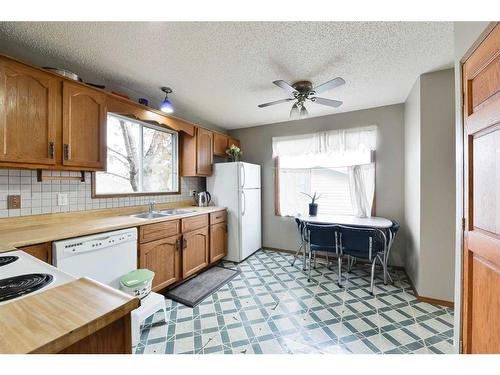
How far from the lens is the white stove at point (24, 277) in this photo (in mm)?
707

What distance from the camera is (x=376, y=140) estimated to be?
3.07 metres

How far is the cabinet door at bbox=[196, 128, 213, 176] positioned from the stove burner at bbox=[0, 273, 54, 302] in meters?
2.35

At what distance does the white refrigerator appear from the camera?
10.5 ft

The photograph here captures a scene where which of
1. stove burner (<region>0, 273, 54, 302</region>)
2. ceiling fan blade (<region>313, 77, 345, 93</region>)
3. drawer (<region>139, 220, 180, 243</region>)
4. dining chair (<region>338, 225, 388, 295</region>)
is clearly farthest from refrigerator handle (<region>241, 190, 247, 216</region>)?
stove burner (<region>0, 273, 54, 302</region>)

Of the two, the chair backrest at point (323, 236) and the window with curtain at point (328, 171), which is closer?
the chair backrest at point (323, 236)

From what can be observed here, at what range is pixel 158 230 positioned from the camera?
86.4 inches

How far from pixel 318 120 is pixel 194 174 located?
2.16 metres

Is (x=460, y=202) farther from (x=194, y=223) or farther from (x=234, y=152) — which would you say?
(x=234, y=152)

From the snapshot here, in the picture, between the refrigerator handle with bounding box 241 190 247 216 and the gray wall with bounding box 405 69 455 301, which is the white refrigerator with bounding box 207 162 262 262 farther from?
the gray wall with bounding box 405 69 455 301

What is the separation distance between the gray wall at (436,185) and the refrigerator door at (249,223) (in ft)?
6.95

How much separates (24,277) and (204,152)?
257 centimetres

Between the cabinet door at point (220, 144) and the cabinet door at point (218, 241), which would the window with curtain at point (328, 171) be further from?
the cabinet door at point (218, 241)

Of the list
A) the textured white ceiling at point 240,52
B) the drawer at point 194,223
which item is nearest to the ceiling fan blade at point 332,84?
the textured white ceiling at point 240,52
